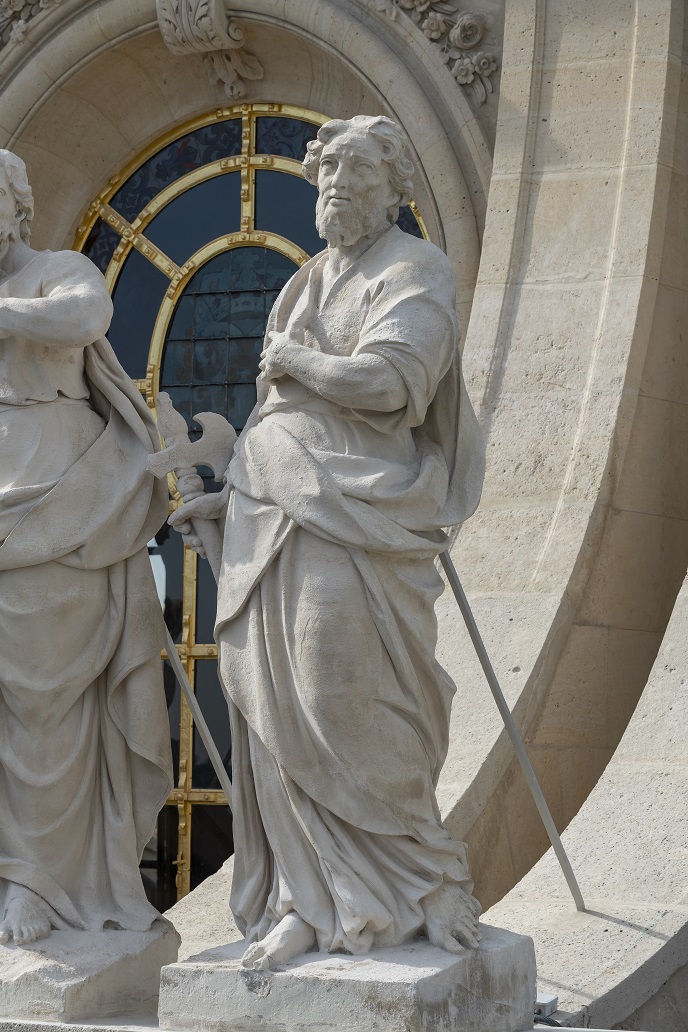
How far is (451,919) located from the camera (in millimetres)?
4234

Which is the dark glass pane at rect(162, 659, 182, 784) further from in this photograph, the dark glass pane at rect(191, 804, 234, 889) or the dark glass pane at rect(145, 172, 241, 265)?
the dark glass pane at rect(145, 172, 241, 265)

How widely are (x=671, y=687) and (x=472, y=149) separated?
2749mm

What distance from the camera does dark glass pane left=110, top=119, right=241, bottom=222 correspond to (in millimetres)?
8734

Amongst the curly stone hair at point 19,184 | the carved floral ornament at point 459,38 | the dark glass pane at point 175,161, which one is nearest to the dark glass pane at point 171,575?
the dark glass pane at point 175,161

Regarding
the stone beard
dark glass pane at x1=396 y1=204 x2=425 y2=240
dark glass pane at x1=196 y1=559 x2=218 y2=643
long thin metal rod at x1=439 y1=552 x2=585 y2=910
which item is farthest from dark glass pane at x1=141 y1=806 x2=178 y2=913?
the stone beard

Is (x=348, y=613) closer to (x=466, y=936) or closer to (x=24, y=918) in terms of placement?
(x=466, y=936)

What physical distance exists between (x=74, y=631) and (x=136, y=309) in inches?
171

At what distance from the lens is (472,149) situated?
7.39m

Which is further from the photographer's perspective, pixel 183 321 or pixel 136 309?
pixel 136 309

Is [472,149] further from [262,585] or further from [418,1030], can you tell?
[418,1030]

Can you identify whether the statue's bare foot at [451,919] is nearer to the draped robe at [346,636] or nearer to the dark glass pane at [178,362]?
the draped robe at [346,636]

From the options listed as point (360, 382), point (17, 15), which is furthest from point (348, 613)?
point (17, 15)

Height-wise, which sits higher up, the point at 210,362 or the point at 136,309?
the point at 136,309

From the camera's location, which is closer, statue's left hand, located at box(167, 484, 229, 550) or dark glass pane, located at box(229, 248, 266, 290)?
statue's left hand, located at box(167, 484, 229, 550)
